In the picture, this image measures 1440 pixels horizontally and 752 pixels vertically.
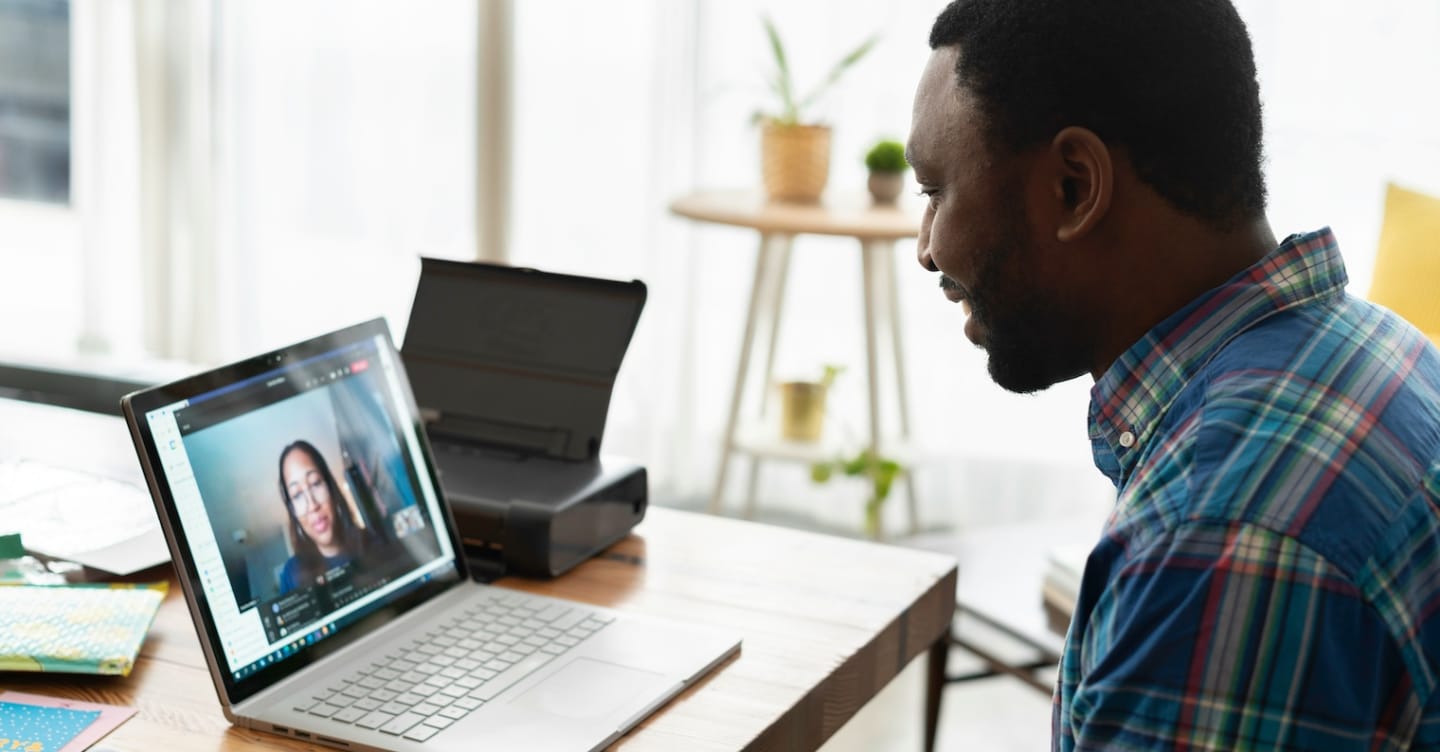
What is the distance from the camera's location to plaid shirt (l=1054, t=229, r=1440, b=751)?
28.9 inches

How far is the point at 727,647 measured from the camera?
1146mm

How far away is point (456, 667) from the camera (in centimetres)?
109

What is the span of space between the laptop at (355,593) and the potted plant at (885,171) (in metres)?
1.78

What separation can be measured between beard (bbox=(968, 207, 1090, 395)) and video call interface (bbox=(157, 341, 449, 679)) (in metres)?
0.50

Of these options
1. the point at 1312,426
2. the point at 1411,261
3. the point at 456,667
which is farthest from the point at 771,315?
the point at 1312,426

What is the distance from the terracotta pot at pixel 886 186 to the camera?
289 centimetres


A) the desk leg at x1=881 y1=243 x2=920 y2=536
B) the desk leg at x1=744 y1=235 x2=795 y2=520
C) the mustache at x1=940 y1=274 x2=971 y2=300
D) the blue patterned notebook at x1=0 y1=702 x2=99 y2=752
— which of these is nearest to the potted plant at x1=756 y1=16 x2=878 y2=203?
the desk leg at x1=744 y1=235 x2=795 y2=520

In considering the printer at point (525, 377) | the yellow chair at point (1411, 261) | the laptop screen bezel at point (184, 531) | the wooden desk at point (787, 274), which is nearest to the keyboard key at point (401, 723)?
the laptop screen bezel at point (184, 531)

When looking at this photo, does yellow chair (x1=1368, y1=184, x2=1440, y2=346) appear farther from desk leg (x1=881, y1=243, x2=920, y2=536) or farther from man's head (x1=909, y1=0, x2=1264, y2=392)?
desk leg (x1=881, y1=243, x2=920, y2=536)

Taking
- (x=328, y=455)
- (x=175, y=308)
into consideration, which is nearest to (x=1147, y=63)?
(x=328, y=455)

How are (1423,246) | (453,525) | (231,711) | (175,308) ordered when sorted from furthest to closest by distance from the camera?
(175,308) → (1423,246) → (453,525) → (231,711)

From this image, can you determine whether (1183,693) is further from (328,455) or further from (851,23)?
(851,23)

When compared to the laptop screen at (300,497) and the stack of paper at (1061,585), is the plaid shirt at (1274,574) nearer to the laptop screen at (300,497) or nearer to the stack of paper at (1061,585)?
the laptop screen at (300,497)

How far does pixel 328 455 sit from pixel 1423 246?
142cm
